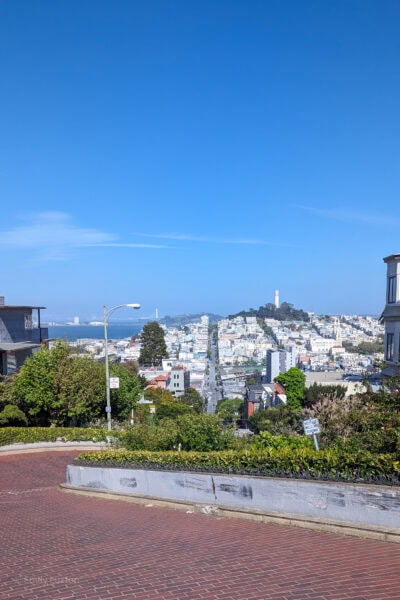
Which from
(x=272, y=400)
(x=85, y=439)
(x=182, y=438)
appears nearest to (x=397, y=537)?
(x=182, y=438)

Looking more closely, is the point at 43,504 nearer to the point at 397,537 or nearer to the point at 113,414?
the point at 397,537

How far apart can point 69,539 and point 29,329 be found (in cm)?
2465

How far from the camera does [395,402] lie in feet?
33.9

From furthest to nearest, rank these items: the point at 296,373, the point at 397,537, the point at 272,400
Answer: the point at 272,400 < the point at 296,373 < the point at 397,537

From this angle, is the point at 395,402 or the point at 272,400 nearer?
the point at 395,402

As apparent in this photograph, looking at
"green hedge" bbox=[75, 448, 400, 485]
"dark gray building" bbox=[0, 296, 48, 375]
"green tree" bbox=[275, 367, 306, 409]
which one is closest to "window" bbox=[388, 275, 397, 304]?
"green hedge" bbox=[75, 448, 400, 485]

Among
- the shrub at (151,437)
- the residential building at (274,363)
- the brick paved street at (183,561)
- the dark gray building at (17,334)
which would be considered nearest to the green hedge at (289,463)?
the brick paved street at (183,561)

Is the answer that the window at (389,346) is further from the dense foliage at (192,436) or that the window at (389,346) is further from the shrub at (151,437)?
the dense foliage at (192,436)

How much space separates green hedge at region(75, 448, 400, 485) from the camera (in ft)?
25.2

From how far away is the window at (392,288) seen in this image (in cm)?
2400

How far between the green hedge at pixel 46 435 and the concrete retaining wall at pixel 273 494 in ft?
26.0

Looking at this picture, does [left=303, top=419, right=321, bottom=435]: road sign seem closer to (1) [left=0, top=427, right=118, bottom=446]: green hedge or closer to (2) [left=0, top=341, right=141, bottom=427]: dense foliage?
(1) [left=0, top=427, right=118, bottom=446]: green hedge

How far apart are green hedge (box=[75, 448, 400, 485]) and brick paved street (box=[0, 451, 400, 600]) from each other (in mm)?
843

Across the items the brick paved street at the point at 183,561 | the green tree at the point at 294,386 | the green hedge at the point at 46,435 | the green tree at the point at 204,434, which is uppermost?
the green tree at the point at 204,434
